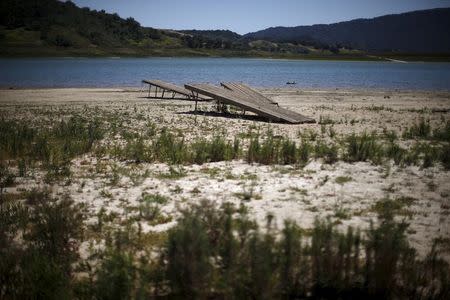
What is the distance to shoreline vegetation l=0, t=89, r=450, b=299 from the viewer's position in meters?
3.87

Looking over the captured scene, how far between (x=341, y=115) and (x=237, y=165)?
9.41 metres

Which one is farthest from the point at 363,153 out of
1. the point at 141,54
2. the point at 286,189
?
the point at 141,54

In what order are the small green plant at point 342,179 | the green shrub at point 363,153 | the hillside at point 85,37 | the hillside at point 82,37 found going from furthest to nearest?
the hillside at point 85,37
the hillside at point 82,37
the green shrub at point 363,153
the small green plant at point 342,179

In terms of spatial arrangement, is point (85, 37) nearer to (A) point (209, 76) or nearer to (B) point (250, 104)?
(A) point (209, 76)

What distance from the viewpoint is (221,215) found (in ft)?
15.2

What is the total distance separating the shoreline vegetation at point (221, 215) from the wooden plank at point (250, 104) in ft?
3.91

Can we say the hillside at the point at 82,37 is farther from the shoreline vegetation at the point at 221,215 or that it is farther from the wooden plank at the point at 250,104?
the shoreline vegetation at the point at 221,215

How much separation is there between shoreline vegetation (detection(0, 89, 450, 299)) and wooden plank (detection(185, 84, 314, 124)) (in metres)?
1.19

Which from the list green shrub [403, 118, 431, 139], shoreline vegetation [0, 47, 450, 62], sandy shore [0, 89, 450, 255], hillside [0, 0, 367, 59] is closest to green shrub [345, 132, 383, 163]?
sandy shore [0, 89, 450, 255]

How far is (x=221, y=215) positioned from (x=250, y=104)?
11940 mm

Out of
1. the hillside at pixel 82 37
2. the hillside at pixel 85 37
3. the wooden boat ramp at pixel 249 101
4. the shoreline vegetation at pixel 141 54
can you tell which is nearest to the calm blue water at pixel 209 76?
the wooden boat ramp at pixel 249 101

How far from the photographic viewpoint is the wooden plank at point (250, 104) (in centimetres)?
1505

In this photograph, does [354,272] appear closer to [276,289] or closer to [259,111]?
[276,289]

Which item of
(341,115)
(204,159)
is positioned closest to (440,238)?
(204,159)
